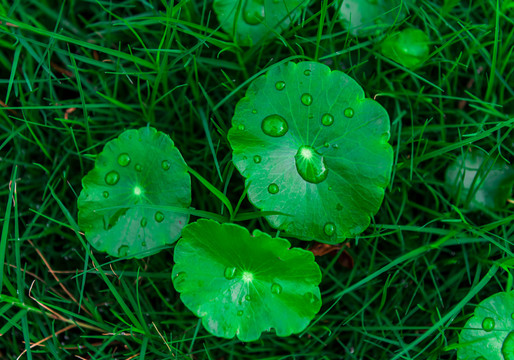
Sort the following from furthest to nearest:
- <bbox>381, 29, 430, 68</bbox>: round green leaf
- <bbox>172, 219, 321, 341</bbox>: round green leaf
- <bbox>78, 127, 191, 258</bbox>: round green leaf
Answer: <bbox>381, 29, 430, 68</bbox>: round green leaf
<bbox>78, 127, 191, 258</bbox>: round green leaf
<bbox>172, 219, 321, 341</bbox>: round green leaf

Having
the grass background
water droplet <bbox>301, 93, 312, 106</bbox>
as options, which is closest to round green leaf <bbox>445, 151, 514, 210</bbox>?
the grass background

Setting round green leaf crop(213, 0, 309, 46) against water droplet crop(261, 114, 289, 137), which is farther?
round green leaf crop(213, 0, 309, 46)

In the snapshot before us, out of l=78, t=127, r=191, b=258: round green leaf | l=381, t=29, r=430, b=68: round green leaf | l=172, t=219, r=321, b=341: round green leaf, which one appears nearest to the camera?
l=172, t=219, r=321, b=341: round green leaf

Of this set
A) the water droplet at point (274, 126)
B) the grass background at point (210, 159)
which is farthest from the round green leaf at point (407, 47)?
the water droplet at point (274, 126)

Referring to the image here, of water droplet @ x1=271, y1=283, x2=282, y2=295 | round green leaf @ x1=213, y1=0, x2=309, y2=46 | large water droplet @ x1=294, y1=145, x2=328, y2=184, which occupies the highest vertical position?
round green leaf @ x1=213, y1=0, x2=309, y2=46

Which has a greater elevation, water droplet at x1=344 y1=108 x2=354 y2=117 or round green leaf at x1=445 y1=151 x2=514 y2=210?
water droplet at x1=344 y1=108 x2=354 y2=117

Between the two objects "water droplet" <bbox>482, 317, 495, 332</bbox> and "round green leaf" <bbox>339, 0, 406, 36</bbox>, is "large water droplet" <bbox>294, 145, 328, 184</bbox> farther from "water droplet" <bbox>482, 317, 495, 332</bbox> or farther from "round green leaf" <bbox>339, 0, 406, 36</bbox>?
"water droplet" <bbox>482, 317, 495, 332</bbox>

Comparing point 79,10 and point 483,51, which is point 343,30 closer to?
point 483,51
